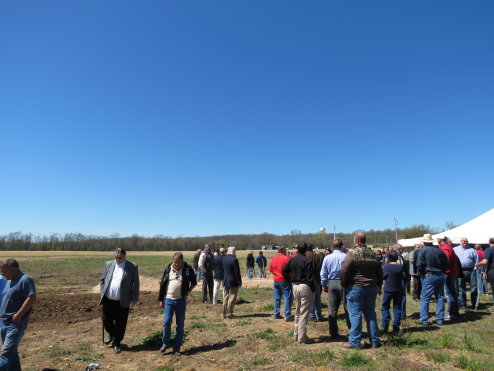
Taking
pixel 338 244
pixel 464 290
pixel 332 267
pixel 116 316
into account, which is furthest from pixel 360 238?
pixel 464 290

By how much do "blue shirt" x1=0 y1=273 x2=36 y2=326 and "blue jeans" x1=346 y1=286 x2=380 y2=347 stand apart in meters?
5.45

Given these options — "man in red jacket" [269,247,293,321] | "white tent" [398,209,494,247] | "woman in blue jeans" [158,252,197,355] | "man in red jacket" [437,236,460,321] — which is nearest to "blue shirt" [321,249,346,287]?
"man in red jacket" [269,247,293,321]

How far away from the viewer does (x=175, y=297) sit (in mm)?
6500

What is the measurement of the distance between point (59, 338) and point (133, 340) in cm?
222

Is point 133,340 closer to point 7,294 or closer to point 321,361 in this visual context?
point 7,294

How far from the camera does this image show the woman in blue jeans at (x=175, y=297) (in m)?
6.44

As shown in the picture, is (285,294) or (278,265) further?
(278,265)

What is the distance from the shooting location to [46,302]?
1276cm

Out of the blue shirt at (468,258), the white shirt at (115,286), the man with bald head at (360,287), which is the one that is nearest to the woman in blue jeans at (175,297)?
the white shirt at (115,286)

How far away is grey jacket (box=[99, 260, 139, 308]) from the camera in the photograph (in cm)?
664

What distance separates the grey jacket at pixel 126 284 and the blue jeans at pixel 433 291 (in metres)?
6.72

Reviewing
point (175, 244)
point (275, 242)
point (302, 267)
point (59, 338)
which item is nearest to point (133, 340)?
point (59, 338)

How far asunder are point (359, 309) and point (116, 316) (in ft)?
16.1

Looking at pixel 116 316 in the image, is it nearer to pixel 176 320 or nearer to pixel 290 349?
pixel 176 320
